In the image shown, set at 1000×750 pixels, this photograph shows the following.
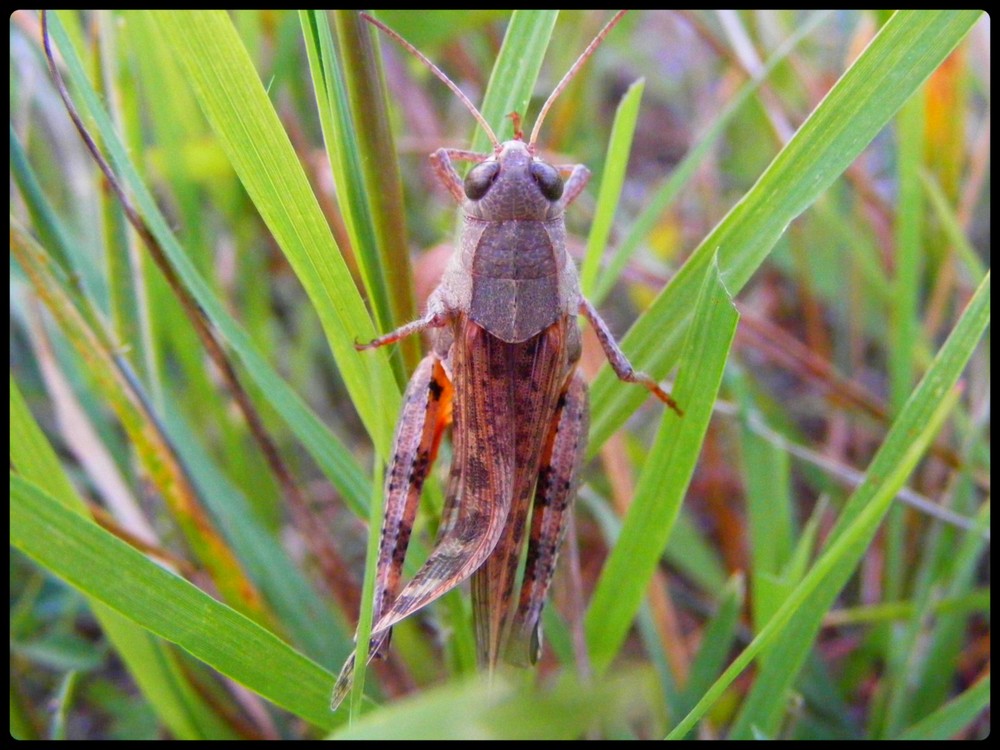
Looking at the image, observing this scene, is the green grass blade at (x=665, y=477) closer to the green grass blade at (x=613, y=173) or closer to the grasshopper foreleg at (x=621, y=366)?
the grasshopper foreleg at (x=621, y=366)

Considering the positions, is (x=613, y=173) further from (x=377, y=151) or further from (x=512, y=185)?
(x=377, y=151)

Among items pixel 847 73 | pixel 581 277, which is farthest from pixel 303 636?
pixel 847 73

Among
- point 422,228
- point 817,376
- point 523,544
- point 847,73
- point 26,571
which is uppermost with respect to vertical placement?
point 847,73

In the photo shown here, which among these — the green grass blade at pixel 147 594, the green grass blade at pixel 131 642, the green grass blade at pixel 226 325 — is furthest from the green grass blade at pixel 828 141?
the green grass blade at pixel 131 642

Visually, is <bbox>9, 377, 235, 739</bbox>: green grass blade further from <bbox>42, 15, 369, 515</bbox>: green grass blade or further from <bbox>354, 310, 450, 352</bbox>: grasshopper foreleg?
<bbox>354, 310, 450, 352</bbox>: grasshopper foreleg

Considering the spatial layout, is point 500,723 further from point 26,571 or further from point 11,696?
point 26,571

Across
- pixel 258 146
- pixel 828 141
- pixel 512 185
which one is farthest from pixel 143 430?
pixel 828 141

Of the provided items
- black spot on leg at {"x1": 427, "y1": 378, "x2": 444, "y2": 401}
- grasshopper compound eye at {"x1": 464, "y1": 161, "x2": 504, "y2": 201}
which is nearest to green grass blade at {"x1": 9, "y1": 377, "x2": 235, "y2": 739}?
black spot on leg at {"x1": 427, "y1": 378, "x2": 444, "y2": 401}
